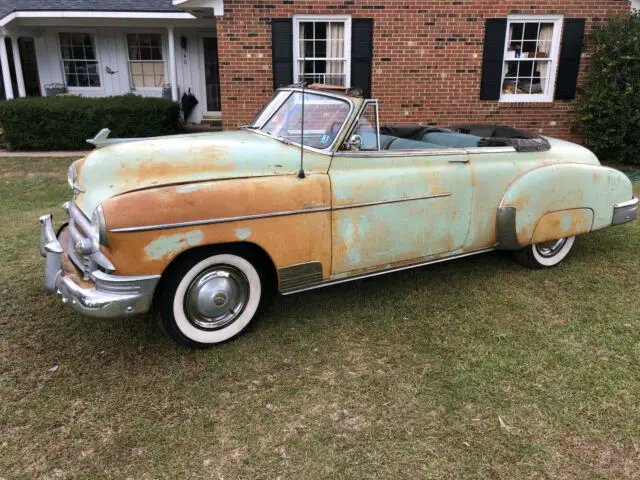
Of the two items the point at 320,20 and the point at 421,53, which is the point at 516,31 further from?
the point at 320,20

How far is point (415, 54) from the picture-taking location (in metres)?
10.3

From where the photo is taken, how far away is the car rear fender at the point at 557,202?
14.1ft

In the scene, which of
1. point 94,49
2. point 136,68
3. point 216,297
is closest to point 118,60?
point 136,68

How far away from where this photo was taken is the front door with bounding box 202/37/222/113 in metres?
14.4

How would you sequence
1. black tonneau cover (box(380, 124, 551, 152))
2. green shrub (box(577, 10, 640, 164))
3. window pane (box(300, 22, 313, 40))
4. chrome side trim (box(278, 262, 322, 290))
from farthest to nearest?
window pane (box(300, 22, 313, 40)) < green shrub (box(577, 10, 640, 164)) < black tonneau cover (box(380, 124, 551, 152)) < chrome side trim (box(278, 262, 322, 290))

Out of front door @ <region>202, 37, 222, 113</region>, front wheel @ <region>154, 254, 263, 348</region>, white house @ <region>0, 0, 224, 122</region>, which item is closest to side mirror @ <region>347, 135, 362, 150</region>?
front wheel @ <region>154, 254, 263, 348</region>

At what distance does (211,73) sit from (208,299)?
12577mm

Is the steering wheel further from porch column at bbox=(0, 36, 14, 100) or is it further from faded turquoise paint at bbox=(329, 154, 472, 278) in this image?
porch column at bbox=(0, 36, 14, 100)

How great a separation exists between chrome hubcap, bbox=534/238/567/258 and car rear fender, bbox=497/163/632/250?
0.74 ft

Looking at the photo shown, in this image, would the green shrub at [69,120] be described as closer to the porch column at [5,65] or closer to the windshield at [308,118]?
the porch column at [5,65]

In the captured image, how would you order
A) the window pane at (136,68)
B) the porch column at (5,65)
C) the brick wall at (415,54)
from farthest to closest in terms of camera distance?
the window pane at (136,68) < the porch column at (5,65) < the brick wall at (415,54)

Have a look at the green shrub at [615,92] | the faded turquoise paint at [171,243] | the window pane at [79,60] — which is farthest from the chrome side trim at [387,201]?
the window pane at [79,60]

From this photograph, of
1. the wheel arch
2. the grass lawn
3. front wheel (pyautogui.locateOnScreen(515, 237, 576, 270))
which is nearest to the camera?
the grass lawn

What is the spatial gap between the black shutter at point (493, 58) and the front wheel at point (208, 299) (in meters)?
8.58
